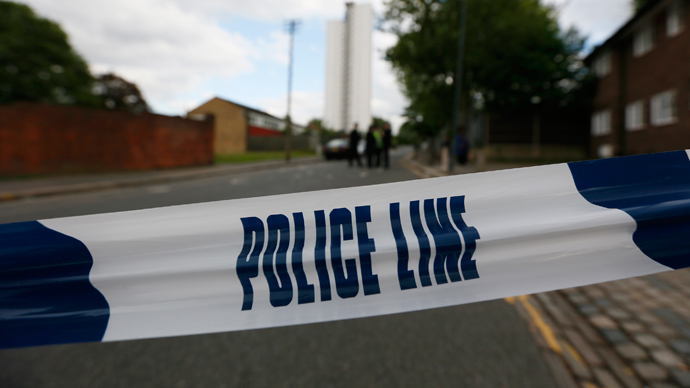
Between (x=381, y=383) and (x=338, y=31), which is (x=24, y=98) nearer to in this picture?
(x=381, y=383)

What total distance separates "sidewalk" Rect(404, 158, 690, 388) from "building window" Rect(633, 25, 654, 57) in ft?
65.3

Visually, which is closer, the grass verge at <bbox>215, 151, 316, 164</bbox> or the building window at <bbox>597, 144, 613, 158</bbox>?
the building window at <bbox>597, 144, 613, 158</bbox>

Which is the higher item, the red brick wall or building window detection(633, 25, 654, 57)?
building window detection(633, 25, 654, 57)

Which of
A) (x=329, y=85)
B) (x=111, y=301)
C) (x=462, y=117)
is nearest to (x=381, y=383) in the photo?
(x=111, y=301)

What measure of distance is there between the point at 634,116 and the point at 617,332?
22.2 m

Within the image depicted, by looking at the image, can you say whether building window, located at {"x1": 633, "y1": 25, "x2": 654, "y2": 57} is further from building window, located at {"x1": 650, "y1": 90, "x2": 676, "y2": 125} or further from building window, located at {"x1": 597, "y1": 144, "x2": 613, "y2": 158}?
building window, located at {"x1": 597, "y1": 144, "x2": 613, "y2": 158}

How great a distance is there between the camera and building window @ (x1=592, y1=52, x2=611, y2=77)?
23531 millimetres

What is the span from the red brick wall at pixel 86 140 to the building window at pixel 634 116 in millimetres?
21813

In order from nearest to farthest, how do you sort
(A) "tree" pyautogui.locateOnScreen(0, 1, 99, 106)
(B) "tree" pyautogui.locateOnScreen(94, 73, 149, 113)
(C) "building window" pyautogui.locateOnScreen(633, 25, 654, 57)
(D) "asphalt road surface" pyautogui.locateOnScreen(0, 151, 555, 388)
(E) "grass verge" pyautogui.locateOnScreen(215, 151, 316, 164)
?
(D) "asphalt road surface" pyautogui.locateOnScreen(0, 151, 555, 388)
(C) "building window" pyautogui.locateOnScreen(633, 25, 654, 57)
(E) "grass verge" pyautogui.locateOnScreen(215, 151, 316, 164)
(A) "tree" pyautogui.locateOnScreen(0, 1, 99, 106)
(B) "tree" pyautogui.locateOnScreen(94, 73, 149, 113)

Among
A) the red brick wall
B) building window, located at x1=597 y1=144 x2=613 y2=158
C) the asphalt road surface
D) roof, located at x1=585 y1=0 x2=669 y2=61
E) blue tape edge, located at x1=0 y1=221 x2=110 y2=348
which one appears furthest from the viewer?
building window, located at x1=597 y1=144 x2=613 y2=158

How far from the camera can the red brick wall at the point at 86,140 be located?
15.7 meters

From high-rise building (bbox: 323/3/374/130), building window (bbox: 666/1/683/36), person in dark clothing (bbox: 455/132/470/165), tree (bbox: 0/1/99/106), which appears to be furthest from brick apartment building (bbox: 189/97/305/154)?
high-rise building (bbox: 323/3/374/130)

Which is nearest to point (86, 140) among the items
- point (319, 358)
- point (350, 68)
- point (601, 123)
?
point (319, 358)

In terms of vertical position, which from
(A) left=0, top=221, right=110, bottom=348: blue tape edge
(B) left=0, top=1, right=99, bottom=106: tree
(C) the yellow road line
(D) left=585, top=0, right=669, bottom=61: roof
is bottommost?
(C) the yellow road line
